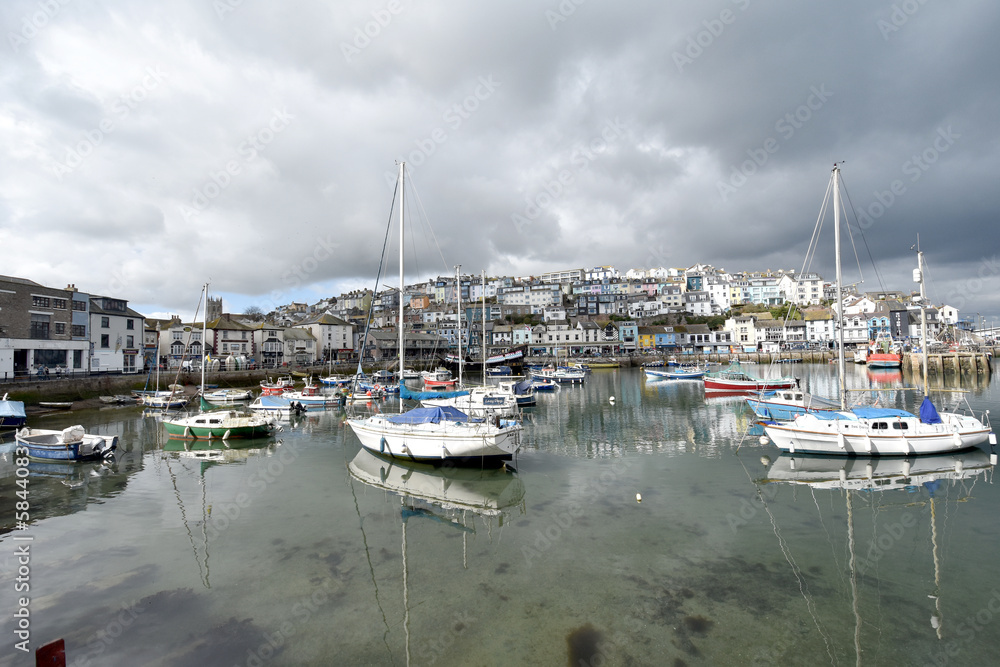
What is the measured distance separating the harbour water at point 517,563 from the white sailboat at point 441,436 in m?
0.89

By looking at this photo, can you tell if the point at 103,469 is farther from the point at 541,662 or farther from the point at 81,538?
the point at 541,662

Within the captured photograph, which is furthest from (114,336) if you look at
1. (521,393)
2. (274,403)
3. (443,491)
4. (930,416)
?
(930,416)

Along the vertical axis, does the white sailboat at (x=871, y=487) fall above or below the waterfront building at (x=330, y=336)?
below

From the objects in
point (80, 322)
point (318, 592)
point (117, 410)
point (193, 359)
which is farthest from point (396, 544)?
point (193, 359)

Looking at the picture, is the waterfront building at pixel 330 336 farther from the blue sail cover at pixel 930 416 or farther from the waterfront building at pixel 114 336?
the blue sail cover at pixel 930 416

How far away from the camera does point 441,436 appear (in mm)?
18703

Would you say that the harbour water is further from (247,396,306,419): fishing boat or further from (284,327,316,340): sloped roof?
(284,327,316,340): sloped roof

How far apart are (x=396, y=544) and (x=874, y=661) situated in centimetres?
1006

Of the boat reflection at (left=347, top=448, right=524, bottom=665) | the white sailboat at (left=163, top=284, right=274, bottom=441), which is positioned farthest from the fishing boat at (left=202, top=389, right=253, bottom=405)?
the boat reflection at (left=347, top=448, right=524, bottom=665)

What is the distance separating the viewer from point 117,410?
130ft

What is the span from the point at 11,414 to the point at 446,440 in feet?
104

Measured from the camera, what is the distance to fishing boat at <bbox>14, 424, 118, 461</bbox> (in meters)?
20.8

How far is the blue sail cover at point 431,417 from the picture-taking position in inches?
773

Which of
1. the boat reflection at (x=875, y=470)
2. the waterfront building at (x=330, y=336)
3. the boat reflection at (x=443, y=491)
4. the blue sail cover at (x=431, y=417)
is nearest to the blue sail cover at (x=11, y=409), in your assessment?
the boat reflection at (x=443, y=491)
